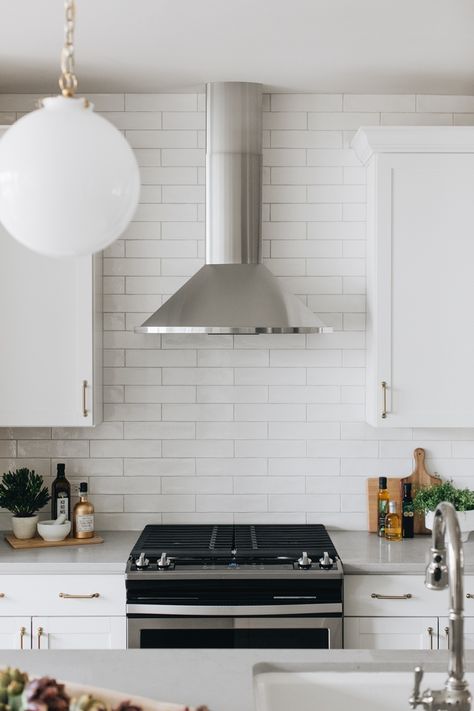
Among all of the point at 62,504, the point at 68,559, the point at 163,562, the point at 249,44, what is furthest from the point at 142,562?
the point at 249,44

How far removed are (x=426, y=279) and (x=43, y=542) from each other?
1.94 m

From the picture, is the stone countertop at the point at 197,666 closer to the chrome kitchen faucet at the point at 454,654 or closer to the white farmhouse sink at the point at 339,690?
the white farmhouse sink at the point at 339,690

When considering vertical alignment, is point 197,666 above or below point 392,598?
above

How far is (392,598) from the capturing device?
3.24m

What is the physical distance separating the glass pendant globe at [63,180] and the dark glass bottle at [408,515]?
2.72 m

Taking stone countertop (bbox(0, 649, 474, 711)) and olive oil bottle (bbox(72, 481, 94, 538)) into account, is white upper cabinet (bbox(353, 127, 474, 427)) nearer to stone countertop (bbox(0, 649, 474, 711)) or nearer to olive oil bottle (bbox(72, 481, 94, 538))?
olive oil bottle (bbox(72, 481, 94, 538))

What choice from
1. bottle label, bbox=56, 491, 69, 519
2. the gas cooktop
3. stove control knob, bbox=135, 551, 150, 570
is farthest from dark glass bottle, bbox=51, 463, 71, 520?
stove control knob, bbox=135, 551, 150, 570

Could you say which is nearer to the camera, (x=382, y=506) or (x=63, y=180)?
(x=63, y=180)

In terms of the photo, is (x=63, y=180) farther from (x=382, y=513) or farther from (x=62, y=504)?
(x=382, y=513)

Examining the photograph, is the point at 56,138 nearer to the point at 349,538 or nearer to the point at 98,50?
the point at 98,50

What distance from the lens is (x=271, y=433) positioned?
3834mm

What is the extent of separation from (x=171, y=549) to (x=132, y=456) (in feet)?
1.99

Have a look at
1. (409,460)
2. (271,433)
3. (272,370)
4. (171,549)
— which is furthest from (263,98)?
(171,549)

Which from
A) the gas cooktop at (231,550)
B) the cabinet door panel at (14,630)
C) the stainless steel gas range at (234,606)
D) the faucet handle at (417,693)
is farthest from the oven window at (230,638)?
the faucet handle at (417,693)
